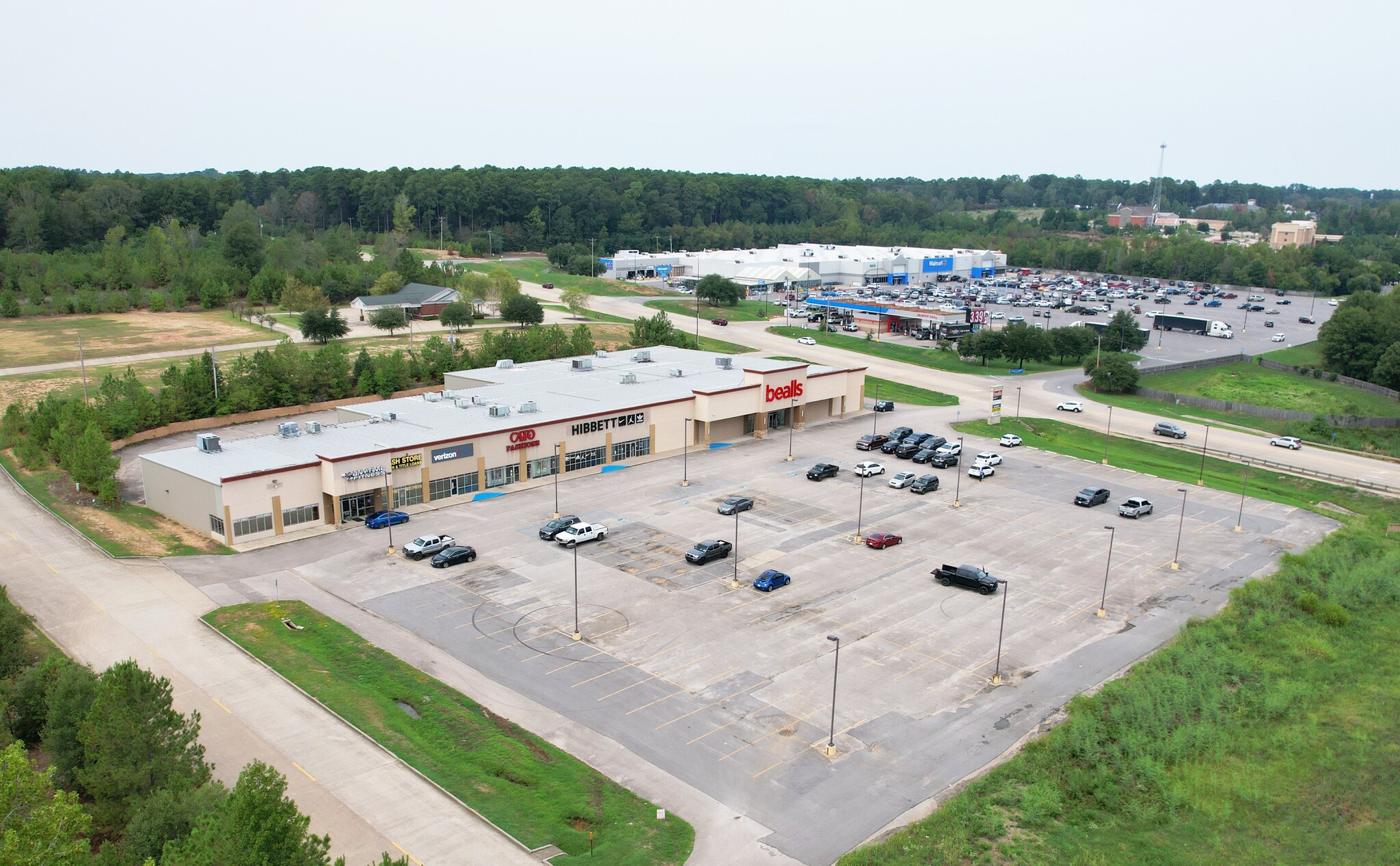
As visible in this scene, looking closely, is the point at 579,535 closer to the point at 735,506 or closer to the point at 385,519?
the point at 735,506

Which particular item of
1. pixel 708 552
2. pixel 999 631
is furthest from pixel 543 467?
pixel 999 631

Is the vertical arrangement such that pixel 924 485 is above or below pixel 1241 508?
above

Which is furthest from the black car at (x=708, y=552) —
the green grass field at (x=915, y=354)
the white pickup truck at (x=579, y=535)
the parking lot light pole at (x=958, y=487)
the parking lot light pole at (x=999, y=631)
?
the green grass field at (x=915, y=354)

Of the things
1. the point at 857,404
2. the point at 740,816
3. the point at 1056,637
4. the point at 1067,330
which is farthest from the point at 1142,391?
the point at 740,816

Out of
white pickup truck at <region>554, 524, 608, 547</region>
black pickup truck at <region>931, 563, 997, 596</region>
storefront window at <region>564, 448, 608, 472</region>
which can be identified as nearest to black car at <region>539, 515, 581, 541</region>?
white pickup truck at <region>554, 524, 608, 547</region>

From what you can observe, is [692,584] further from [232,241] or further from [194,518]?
[232,241]

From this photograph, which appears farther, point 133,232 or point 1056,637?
point 133,232

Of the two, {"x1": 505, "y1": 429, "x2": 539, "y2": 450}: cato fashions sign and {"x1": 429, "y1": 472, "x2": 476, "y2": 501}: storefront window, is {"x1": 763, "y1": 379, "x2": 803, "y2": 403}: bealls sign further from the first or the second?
{"x1": 429, "y1": 472, "x2": 476, "y2": 501}: storefront window
